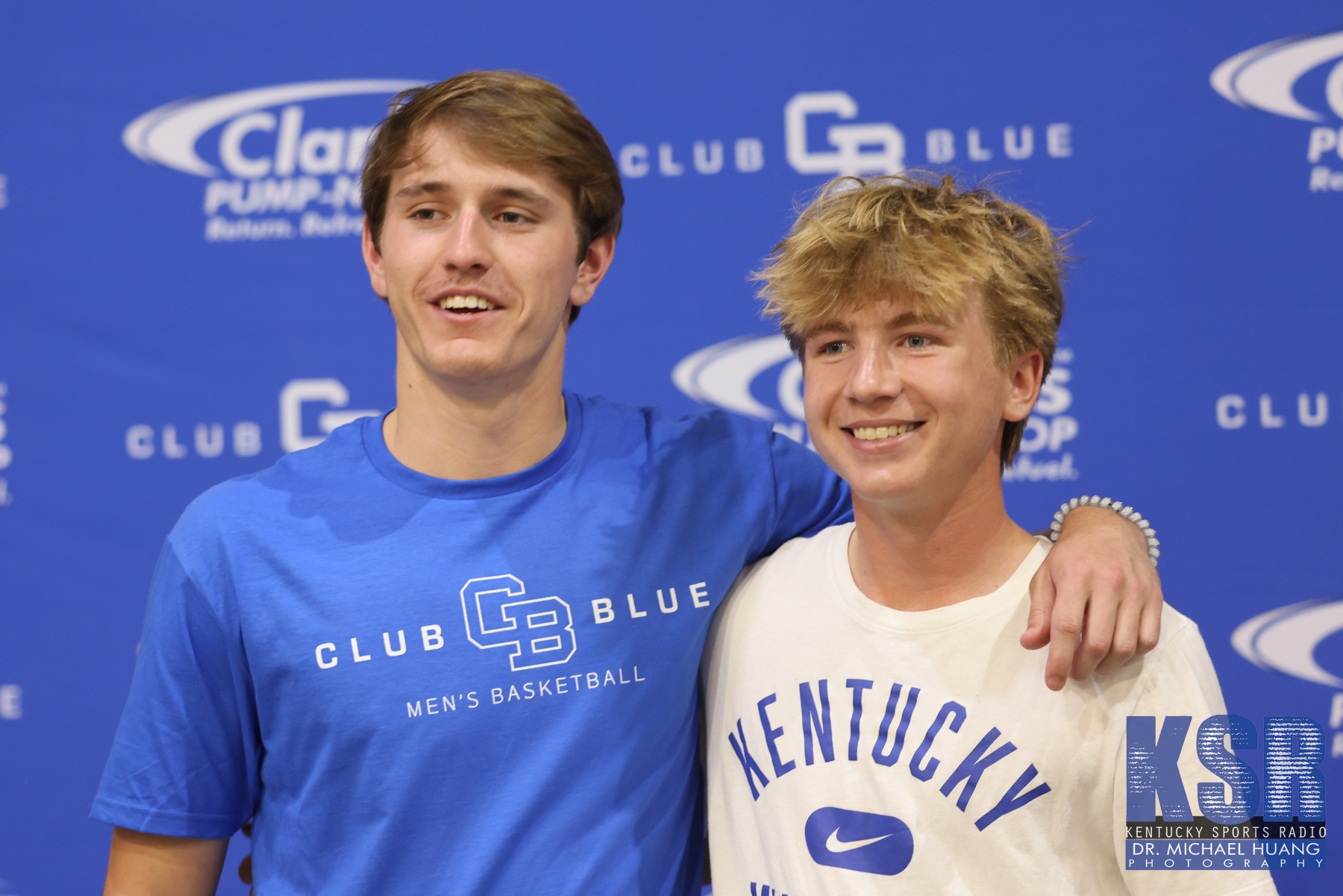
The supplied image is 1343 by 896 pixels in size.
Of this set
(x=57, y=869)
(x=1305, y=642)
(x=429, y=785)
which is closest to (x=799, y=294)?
(x=429, y=785)

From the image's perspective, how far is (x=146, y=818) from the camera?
49.4 inches

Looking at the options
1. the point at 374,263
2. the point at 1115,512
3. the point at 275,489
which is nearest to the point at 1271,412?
the point at 1115,512

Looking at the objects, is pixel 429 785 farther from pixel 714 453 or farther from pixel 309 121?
pixel 309 121

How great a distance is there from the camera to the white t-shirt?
1.10 m

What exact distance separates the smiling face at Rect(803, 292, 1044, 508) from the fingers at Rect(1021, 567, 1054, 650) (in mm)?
147

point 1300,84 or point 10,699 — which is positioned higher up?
point 1300,84

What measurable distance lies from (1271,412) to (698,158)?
145 centimetres

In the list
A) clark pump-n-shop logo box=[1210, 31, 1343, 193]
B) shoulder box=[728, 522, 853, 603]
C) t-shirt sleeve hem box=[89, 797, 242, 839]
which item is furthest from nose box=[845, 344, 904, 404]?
clark pump-n-shop logo box=[1210, 31, 1343, 193]

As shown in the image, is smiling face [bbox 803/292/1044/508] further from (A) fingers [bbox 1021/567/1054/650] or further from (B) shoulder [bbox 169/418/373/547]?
(B) shoulder [bbox 169/418/373/547]

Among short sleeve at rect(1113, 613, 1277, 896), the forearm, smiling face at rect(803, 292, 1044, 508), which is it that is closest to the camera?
short sleeve at rect(1113, 613, 1277, 896)

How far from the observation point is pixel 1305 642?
226 cm

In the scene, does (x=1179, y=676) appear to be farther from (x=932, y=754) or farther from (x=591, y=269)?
(x=591, y=269)

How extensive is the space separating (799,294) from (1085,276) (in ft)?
4.24

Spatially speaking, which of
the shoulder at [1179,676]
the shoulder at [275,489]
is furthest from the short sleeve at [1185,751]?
the shoulder at [275,489]
